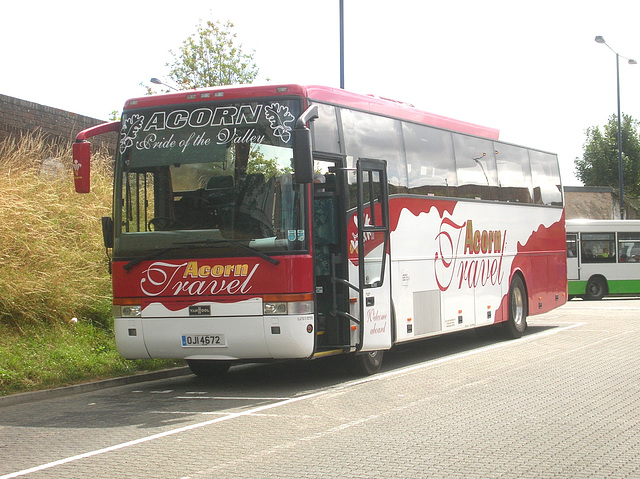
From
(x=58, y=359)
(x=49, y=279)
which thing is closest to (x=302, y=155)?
(x=58, y=359)

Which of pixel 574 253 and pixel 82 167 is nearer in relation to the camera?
pixel 82 167

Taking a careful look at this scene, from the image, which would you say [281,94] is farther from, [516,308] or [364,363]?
[516,308]

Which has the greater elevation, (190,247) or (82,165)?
(82,165)

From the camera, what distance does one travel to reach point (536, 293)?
19.5 meters

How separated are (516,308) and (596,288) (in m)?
16.4

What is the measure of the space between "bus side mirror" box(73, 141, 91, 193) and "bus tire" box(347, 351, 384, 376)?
4221 millimetres


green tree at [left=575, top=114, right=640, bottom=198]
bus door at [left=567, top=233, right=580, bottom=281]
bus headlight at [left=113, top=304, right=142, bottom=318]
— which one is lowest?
bus headlight at [left=113, top=304, right=142, bottom=318]

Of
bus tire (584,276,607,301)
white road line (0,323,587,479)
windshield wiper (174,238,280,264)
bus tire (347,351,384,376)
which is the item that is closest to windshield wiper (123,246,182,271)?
windshield wiper (174,238,280,264)

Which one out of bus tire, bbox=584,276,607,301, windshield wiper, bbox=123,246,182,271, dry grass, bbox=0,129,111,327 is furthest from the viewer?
bus tire, bbox=584,276,607,301

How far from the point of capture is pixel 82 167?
1131 cm

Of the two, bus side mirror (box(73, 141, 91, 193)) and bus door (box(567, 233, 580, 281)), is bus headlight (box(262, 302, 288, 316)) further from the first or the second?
bus door (box(567, 233, 580, 281))

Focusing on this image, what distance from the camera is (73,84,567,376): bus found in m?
11.1

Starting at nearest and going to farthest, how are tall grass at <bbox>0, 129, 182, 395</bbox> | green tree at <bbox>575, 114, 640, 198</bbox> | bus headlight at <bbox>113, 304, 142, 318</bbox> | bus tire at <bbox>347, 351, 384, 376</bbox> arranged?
bus headlight at <bbox>113, 304, 142, 318</bbox> < bus tire at <bbox>347, 351, 384, 376</bbox> < tall grass at <bbox>0, 129, 182, 395</bbox> < green tree at <bbox>575, 114, 640, 198</bbox>

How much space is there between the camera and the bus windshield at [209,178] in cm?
1104
